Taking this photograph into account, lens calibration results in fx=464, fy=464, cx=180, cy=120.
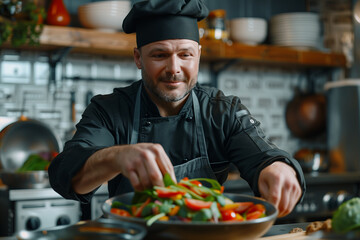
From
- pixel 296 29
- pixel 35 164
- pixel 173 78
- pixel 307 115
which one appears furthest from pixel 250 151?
pixel 307 115

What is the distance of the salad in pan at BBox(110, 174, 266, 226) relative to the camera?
0.95 m

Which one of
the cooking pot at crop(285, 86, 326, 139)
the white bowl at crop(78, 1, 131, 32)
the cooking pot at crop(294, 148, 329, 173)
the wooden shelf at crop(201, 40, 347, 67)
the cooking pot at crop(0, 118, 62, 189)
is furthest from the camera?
the cooking pot at crop(285, 86, 326, 139)

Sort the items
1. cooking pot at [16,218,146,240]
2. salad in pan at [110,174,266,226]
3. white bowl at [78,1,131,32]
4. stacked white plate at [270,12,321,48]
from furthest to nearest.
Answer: stacked white plate at [270,12,321,48], white bowl at [78,1,131,32], salad in pan at [110,174,266,226], cooking pot at [16,218,146,240]

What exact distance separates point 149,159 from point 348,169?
10.8 feet

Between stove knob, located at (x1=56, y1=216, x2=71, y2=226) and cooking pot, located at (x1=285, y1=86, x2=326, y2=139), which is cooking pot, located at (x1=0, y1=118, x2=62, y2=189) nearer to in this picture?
stove knob, located at (x1=56, y1=216, x2=71, y2=226)

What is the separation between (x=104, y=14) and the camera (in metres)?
3.33

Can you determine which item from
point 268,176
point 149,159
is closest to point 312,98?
point 268,176

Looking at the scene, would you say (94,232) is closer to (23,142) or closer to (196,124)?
(196,124)

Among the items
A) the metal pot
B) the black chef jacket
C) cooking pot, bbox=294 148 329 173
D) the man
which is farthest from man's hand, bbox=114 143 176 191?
cooking pot, bbox=294 148 329 173

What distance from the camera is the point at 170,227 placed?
876 mm

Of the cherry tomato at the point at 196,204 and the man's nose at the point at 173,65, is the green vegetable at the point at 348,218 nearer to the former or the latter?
the cherry tomato at the point at 196,204

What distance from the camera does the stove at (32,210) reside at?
2.68 m

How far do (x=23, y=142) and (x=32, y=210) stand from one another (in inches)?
27.8

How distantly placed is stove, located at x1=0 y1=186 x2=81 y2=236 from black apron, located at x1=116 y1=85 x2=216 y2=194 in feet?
3.94
